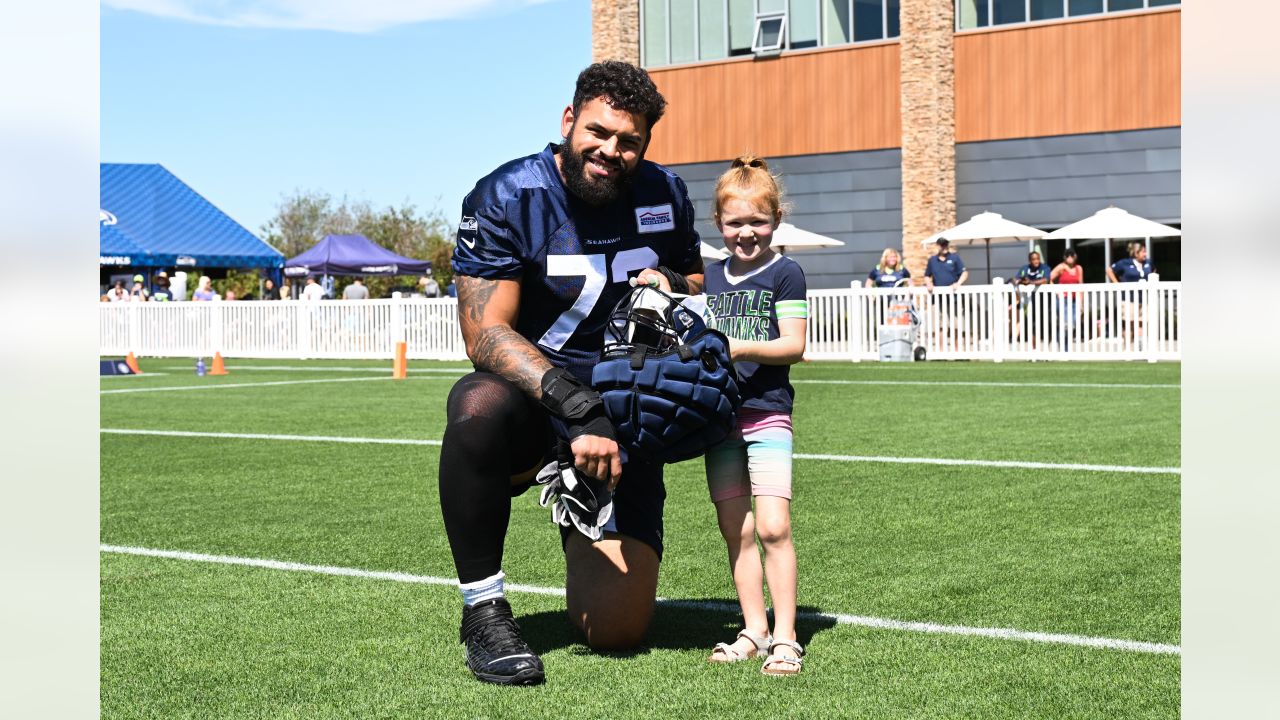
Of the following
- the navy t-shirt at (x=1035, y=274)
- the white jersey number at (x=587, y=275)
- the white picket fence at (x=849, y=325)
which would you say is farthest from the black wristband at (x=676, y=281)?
the navy t-shirt at (x=1035, y=274)

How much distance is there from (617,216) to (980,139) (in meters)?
28.8

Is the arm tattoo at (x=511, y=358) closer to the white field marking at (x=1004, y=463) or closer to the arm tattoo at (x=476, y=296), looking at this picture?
the arm tattoo at (x=476, y=296)

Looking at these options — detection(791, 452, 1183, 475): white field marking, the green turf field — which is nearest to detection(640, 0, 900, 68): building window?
the green turf field

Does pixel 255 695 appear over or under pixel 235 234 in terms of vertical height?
under

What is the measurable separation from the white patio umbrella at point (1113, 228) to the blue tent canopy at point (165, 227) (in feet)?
71.2

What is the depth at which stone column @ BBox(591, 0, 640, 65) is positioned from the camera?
1395 inches

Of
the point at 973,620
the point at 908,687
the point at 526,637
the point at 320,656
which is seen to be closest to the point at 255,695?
the point at 320,656

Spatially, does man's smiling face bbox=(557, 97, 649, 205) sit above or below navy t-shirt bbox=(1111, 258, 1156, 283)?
below

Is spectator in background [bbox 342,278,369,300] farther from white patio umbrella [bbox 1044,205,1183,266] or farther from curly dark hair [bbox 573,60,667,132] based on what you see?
curly dark hair [bbox 573,60,667,132]

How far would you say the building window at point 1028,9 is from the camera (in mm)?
30125

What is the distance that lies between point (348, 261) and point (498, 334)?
3586 cm

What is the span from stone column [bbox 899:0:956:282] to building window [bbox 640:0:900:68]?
39.6 inches
